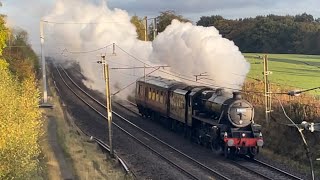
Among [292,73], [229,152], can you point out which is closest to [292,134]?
[229,152]

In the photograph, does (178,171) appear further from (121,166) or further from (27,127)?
(27,127)

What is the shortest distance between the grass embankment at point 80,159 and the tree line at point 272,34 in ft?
180

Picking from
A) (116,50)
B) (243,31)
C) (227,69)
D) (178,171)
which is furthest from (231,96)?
(243,31)

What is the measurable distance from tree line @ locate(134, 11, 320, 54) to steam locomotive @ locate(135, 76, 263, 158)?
52.6 meters

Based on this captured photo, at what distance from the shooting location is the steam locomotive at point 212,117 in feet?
80.2

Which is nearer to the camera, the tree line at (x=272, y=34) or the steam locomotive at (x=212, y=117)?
the steam locomotive at (x=212, y=117)

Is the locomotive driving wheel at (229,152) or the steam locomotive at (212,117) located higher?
the steam locomotive at (212,117)

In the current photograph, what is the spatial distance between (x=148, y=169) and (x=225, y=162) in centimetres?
377

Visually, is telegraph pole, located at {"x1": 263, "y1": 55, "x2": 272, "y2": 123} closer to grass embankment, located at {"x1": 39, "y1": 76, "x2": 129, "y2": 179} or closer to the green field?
grass embankment, located at {"x1": 39, "y1": 76, "x2": 129, "y2": 179}

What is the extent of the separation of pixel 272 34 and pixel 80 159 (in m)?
70.4

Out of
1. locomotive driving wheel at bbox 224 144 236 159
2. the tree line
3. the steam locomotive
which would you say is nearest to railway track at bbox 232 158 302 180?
locomotive driving wheel at bbox 224 144 236 159

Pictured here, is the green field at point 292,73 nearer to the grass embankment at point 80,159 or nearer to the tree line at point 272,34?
the tree line at point 272,34

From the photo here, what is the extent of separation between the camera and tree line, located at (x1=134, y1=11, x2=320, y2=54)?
84.1 meters

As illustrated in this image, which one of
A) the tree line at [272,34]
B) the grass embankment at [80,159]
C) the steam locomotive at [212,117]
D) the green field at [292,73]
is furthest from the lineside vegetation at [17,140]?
the tree line at [272,34]
